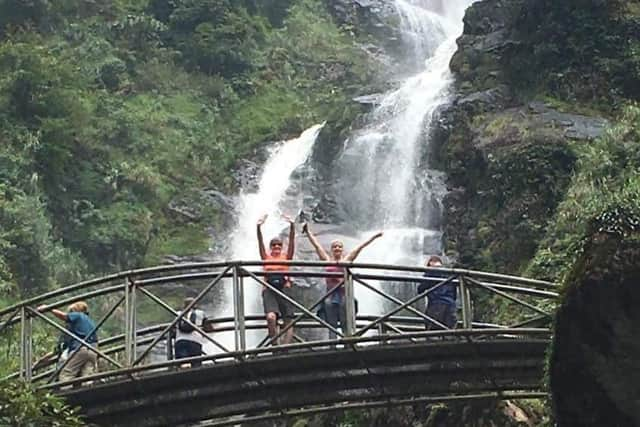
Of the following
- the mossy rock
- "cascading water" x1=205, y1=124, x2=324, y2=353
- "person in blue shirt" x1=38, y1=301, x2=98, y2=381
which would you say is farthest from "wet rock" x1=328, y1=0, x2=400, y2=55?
the mossy rock

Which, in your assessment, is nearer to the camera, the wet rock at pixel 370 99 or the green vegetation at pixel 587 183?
the green vegetation at pixel 587 183

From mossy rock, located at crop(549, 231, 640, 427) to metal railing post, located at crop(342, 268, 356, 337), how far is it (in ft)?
7.38

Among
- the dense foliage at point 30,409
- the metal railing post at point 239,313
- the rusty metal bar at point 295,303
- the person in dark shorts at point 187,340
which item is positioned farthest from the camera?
the person in dark shorts at point 187,340

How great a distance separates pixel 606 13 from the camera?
26.5 meters

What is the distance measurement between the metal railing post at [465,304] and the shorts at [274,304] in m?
1.74

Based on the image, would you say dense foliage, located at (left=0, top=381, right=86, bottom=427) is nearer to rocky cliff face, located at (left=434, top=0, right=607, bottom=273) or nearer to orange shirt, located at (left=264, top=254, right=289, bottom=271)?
orange shirt, located at (left=264, top=254, right=289, bottom=271)

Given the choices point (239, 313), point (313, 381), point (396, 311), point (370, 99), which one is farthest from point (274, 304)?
point (370, 99)

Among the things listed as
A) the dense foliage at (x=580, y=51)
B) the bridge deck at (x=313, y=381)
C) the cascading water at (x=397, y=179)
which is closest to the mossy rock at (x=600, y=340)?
the bridge deck at (x=313, y=381)

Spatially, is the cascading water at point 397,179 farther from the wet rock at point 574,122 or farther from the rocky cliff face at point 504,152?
the wet rock at point 574,122

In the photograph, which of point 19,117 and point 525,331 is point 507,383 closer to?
point 525,331

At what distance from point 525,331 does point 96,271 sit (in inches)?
662

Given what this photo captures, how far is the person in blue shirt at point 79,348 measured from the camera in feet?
35.1

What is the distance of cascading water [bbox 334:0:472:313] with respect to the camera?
24.7 meters

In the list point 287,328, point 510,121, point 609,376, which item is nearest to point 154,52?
point 510,121
